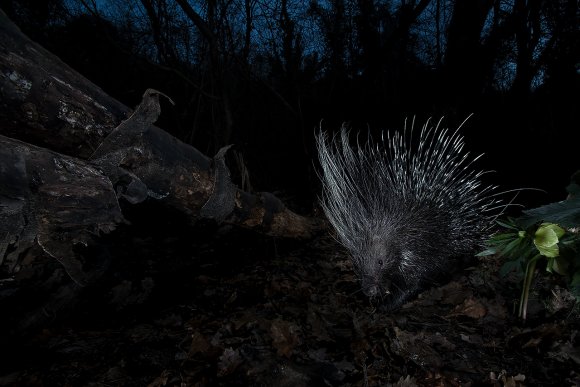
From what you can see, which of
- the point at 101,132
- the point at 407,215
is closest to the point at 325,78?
the point at 407,215

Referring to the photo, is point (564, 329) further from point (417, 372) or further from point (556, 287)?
point (417, 372)

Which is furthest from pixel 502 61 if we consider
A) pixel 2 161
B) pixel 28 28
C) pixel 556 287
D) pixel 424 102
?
pixel 28 28

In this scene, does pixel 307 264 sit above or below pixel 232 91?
below

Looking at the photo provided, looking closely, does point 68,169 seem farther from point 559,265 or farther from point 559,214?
point 559,265

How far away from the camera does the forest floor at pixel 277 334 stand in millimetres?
1455

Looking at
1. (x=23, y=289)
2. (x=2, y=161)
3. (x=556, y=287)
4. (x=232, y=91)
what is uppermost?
(x=232, y=91)

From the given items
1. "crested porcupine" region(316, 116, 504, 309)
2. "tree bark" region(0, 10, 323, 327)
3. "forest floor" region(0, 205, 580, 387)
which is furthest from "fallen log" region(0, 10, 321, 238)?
"crested porcupine" region(316, 116, 504, 309)

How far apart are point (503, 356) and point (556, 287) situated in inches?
30.0

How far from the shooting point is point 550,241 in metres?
1.38

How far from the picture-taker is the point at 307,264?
Answer: 113 inches

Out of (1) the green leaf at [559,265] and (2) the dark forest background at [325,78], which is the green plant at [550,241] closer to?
(1) the green leaf at [559,265]

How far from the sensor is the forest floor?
1.46m

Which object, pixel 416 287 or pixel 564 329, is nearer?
pixel 564 329

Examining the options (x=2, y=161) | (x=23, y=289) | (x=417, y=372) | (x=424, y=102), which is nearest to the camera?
(x=2, y=161)
